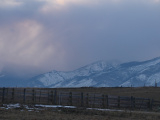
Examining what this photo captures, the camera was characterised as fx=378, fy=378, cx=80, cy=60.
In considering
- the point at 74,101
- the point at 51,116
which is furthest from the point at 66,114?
the point at 74,101

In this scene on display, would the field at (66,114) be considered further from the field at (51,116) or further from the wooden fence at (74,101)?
the wooden fence at (74,101)

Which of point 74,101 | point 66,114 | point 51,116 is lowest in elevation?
point 51,116

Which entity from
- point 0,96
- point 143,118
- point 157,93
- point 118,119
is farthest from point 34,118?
point 157,93

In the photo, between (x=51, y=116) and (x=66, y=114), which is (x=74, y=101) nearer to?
(x=66, y=114)

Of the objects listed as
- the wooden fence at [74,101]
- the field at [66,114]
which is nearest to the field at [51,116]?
the field at [66,114]

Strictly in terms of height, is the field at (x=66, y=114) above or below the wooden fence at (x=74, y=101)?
below

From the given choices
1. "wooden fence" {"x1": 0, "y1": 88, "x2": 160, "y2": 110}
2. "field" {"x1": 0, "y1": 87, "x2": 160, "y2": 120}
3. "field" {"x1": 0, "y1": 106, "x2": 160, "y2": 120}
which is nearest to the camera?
"field" {"x1": 0, "y1": 106, "x2": 160, "y2": 120}

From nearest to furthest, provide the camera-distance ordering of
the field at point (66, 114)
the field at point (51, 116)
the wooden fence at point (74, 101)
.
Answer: the field at point (51, 116) → the field at point (66, 114) → the wooden fence at point (74, 101)

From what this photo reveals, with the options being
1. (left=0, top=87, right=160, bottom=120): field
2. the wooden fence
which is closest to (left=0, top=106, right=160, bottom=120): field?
(left=0, top=87, right=160, bottom=120): field

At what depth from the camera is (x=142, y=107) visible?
61.5 meters

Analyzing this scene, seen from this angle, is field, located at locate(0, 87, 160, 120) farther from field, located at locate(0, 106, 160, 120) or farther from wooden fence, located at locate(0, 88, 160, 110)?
wooden fence, located at locate(0, 88, 160, 110)

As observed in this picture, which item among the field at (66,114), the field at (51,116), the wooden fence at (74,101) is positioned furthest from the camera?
the wooden fence at (74,101)

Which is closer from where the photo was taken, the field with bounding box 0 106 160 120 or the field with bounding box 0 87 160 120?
the field with bounding box 0 106 160 120

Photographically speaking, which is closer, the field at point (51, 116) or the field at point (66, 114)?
the field at point (51, 116)
